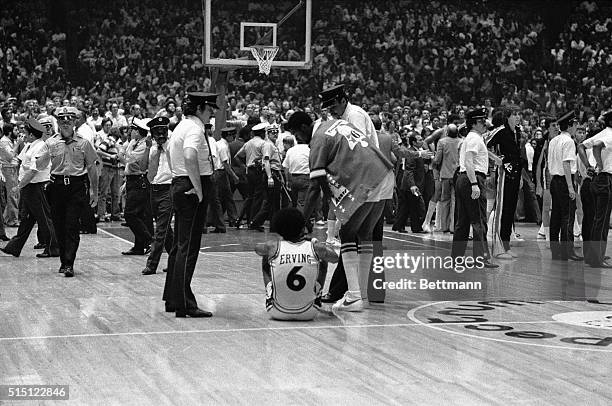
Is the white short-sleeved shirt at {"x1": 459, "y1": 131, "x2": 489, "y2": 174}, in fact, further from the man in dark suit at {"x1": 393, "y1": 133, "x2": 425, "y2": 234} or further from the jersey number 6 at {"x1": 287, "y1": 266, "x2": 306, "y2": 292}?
the man in dark suit at {"x1": 393, "y1": 133, "x2": 425, "y2": 234}

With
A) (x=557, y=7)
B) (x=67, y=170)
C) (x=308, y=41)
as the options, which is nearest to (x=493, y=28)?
(x=557, y=7)

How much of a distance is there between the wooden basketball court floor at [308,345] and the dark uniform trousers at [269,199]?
22.7ft

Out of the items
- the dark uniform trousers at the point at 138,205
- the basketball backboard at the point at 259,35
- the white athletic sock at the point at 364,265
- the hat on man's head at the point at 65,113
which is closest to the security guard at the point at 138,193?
the dark uniform trousers at the point at 138,205

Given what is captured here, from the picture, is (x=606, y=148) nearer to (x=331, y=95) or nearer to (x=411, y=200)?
(x=331, y=95)

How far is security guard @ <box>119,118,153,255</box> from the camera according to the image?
13.6m

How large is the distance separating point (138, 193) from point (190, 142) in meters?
5.36

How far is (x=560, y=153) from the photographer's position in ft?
43.9

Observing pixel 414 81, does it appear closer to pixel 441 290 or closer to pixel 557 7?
pixel 557 7

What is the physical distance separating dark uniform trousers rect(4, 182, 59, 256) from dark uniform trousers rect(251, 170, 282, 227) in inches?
215

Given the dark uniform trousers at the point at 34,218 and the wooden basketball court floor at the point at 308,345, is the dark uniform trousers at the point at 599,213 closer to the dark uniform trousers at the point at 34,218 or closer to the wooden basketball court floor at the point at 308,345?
the wooden basketball court floor at the point at 308,345

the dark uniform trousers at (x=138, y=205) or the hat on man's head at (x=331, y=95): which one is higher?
the hat on man's head at (x=331, y=95)

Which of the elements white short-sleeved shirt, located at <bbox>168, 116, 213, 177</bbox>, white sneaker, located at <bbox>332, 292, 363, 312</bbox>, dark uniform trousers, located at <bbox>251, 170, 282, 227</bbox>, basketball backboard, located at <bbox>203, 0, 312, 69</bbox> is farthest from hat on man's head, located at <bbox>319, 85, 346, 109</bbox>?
basketball backboard, located at <bbox>203, 0, 312, 69</bbox>

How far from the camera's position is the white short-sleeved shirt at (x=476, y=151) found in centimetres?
1239

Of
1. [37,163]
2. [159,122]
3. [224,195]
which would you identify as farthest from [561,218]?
[224,195]
